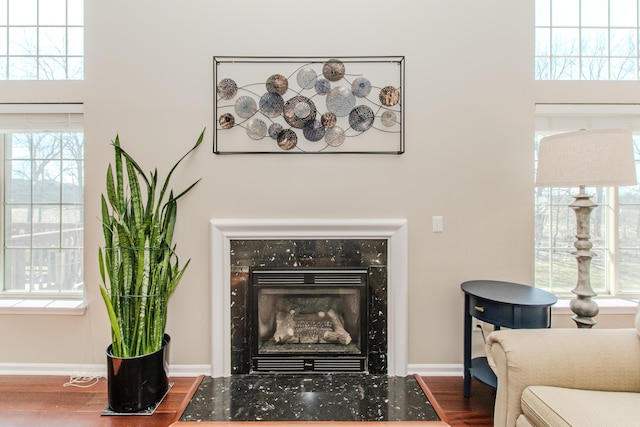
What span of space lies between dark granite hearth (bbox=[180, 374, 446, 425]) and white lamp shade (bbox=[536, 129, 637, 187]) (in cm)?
152

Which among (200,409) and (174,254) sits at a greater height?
(174,254)

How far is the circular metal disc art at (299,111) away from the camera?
7.39ft

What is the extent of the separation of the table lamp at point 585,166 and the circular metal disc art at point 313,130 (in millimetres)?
1353

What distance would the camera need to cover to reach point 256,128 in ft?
7.45

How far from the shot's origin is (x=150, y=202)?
6.62 ft

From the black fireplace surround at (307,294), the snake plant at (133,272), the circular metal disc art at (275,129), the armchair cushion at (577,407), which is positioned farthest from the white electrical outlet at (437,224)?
the snake plant at (133,272)

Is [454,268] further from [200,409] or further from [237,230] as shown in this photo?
[200,409]

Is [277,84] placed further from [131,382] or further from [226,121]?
[131,382]

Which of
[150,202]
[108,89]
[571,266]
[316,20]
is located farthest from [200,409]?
[571,266]

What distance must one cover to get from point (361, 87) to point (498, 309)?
1.65 metres

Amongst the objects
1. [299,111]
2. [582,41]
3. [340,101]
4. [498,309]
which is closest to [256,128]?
[299,111]

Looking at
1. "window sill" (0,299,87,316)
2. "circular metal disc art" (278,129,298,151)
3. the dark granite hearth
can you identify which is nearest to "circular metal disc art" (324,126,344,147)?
"circular metal disc art" (278,129,298,151)

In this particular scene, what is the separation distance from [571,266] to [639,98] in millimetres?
1297

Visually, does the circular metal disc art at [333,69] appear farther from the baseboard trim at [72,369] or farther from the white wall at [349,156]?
the baseboard trim at [72,369]
